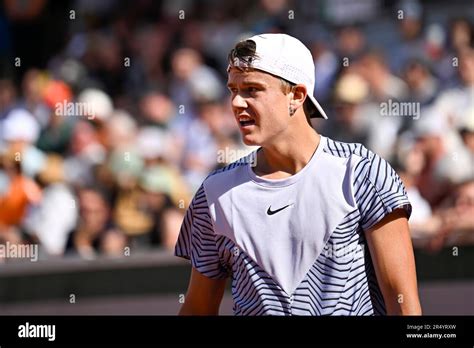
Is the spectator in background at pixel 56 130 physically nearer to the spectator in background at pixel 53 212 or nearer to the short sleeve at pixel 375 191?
the spectator in background at pixel 53 212

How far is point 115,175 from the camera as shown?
6375 millimetres

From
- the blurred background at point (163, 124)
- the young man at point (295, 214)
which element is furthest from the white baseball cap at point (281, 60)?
the blurred background at point (163, 124)

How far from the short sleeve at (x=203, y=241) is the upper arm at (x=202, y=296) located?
3 cm

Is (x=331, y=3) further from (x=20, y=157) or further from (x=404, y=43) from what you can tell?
(x=20, y=157)

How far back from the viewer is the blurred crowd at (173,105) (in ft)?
19.4

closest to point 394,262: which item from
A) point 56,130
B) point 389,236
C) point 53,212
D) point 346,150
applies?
point 389,236

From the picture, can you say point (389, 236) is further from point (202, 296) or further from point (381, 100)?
point (381, 100)

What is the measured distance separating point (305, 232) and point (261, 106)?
32 cm

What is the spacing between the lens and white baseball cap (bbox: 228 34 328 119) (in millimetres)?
2643

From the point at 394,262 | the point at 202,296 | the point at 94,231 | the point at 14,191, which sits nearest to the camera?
the point at 394,262

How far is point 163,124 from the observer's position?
653 cm

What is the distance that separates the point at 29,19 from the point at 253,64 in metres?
4.94

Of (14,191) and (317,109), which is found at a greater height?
(317,109)
